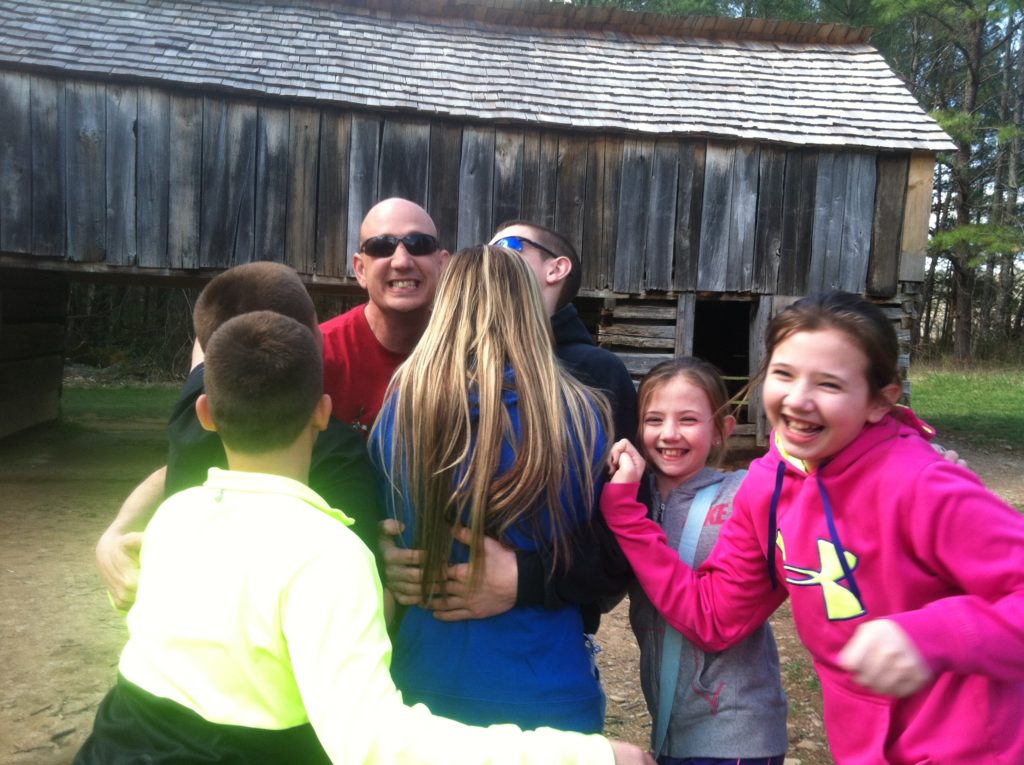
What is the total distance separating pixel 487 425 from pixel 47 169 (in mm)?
8703

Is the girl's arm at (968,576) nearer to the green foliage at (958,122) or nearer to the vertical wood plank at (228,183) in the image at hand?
the vertical wood plank at (228,183)

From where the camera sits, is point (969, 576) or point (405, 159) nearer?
point (969, 576)

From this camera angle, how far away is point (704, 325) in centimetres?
1475

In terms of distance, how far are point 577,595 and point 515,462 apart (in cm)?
37

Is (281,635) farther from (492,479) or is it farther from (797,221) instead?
(797,221)

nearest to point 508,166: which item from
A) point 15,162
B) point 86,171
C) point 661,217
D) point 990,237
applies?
point 661,217

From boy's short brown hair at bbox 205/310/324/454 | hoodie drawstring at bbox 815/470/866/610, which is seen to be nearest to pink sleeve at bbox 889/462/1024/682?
hoodie drawstring at bbox 815/470/866/610

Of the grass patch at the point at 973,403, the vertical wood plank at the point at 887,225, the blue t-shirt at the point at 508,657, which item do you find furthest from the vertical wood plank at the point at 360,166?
the grass patch at the point at 973,403

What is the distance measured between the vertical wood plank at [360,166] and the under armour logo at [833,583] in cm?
791

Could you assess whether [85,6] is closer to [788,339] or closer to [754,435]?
[754,435]

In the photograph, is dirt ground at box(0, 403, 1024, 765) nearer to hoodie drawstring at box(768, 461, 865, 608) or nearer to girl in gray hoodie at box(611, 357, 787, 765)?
girl in gray hoodie at box(611, 357, 787, 765)

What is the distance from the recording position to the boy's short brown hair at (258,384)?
5.11 ft

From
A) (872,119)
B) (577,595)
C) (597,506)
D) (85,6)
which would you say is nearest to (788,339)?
(597,506)

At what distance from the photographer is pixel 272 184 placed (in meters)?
9.03
